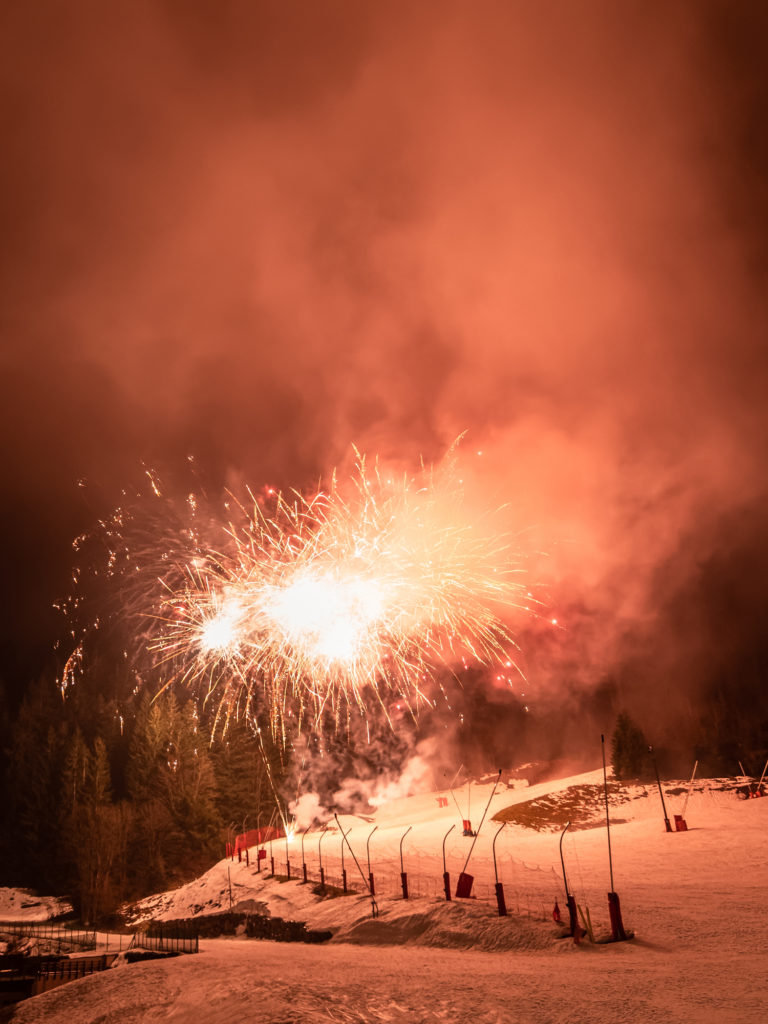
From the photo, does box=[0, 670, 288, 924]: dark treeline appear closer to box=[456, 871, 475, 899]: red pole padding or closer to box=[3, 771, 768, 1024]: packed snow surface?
box=[3, 771, 768, 1024]: packed snow surface

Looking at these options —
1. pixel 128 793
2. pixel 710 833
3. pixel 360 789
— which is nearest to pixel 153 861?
pixel 128 793

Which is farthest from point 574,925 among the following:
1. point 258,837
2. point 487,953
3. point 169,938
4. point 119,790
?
point 119,790

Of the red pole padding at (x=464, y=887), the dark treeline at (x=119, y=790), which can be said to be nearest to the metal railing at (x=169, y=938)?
the red pole padding at (x=464, y=887)

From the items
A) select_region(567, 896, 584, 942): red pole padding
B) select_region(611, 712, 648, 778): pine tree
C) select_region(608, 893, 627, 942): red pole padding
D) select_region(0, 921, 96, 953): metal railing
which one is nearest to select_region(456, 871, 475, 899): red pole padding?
select_region(567, 896, 584, 942): red pole padding

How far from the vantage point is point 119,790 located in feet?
219

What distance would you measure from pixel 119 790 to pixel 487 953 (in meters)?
60.6

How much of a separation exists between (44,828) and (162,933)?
37054 millimetres

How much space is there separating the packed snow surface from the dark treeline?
82.4ft

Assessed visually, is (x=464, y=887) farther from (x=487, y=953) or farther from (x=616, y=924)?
(x=616, y=924)

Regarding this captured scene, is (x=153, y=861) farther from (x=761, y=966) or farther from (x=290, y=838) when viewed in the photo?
(x=761, y=966)

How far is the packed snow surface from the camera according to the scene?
1123cm

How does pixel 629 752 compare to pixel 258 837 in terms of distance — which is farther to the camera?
pixel 629 752

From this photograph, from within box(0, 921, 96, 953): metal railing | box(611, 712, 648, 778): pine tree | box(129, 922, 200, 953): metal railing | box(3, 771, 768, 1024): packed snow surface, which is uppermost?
box(611, 712, 648, 778): pine tree

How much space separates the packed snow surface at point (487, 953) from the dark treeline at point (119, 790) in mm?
25108
